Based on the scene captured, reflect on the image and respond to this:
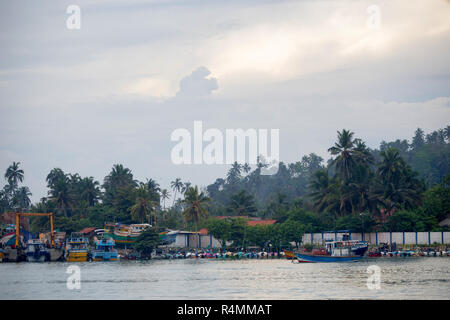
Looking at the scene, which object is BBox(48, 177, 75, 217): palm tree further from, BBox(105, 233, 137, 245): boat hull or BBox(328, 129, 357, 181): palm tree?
BBox(328, 129, 357, 181): palm tree

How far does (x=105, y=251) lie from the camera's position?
3088 inches

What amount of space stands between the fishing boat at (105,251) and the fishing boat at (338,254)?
28.5 metres

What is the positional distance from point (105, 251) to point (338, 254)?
33.7 meters

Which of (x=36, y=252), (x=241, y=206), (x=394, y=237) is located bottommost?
(x=36, y=252)

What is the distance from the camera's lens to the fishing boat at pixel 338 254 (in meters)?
60.5

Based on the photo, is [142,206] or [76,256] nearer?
[76,256]

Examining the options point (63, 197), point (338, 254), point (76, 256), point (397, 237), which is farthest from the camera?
point (63, 197)

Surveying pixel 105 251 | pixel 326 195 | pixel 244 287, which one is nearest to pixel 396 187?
pixel 326 195

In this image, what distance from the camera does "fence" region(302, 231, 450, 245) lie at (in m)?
69.6

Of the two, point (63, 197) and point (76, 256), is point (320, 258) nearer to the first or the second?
point (76, 256)

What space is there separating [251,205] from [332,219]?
19726 millimetres

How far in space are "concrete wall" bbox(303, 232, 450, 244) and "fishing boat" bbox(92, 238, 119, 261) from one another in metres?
26.4

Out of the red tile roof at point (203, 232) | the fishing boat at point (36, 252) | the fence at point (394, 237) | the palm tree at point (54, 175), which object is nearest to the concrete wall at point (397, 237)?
the fence at point (394, 237)
